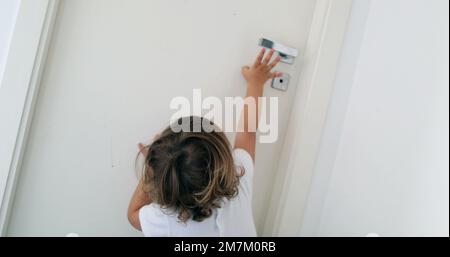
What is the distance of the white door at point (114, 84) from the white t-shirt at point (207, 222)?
19cm

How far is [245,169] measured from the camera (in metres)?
0.95

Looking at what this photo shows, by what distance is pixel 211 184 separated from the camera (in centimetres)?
82

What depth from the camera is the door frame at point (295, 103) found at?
83 cm

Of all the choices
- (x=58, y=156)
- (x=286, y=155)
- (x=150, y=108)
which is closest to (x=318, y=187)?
(x=286, y=155)

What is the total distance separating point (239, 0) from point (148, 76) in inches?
13.3

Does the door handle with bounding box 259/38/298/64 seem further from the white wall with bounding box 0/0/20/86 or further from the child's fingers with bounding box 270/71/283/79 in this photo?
the white wall with bounding box 0/0/20/86

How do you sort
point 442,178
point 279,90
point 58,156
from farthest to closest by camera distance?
point 279,90, point 58,156, point 442,178

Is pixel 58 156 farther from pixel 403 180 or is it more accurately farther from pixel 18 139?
pixel 403 180

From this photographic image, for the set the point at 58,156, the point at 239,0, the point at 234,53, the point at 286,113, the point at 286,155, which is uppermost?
the point at 239,0

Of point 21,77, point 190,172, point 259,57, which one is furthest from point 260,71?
point 21,77

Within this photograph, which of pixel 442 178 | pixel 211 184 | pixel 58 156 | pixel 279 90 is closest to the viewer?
pixel 442 178

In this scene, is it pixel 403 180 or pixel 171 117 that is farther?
pixel 171 117

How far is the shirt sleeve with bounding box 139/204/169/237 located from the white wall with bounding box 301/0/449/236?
450mm

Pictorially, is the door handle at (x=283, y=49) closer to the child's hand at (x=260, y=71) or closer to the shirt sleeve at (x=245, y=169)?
the child's hand at (x=260, y=71)
